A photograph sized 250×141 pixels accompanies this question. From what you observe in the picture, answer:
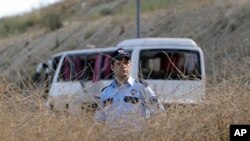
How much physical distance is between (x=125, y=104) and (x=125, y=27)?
1351 inches

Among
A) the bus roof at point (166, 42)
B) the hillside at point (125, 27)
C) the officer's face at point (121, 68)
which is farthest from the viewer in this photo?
the hillside at point (125, 27)

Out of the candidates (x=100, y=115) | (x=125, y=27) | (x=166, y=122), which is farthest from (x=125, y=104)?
(x=125, y=27)

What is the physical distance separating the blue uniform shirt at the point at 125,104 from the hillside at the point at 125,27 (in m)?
12.3

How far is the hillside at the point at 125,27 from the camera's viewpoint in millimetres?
32062

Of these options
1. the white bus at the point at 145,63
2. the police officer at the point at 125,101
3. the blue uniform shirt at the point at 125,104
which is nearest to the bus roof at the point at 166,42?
the white bus at the point at 145,63

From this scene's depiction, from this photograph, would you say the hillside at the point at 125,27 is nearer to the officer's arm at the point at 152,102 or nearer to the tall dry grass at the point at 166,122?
the officer's arm at the point at 152,102

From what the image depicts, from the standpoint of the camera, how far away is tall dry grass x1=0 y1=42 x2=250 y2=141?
841 centimetres

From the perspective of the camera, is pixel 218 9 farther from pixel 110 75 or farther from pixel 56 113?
pixel 56 113

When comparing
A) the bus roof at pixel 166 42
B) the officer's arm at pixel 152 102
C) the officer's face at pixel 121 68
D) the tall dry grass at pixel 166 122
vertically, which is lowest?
the tall dry grass at pixel 166 122

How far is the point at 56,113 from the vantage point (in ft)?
29.3

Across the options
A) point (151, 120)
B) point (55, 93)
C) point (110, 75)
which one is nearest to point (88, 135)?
point (151, 120)

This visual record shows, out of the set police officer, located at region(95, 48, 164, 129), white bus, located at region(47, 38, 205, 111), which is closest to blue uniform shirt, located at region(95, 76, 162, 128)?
police officer, located at region(95, 48, 164, 129)

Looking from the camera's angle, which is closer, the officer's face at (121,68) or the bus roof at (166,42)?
the officer's face at (121,68)

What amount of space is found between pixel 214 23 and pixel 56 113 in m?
25.7
